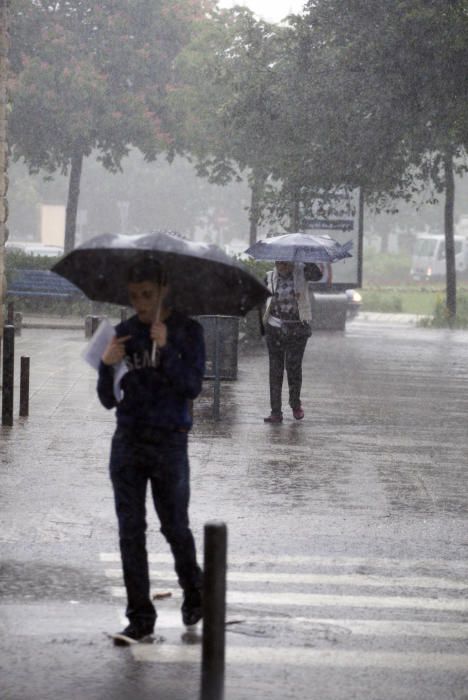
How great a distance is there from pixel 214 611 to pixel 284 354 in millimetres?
10360

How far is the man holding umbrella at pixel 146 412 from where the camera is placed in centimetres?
660

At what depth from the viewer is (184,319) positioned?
6730 millimetres

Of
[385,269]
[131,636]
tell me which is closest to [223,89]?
[385,269]

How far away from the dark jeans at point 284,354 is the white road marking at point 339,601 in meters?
7.39

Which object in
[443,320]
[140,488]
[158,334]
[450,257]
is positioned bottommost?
[140,488]

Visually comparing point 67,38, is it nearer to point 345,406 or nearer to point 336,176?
point 336,176

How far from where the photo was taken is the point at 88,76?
130 feet

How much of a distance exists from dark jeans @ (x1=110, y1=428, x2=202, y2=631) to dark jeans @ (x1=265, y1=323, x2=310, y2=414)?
329 inches

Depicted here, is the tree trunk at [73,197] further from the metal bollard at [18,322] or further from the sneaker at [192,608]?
the sneaker at [192,608]

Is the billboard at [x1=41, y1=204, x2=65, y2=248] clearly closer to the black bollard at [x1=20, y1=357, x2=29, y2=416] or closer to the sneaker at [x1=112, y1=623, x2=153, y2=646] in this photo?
the black bollard at [x1=20, y1=357, x2=29, y2=416]

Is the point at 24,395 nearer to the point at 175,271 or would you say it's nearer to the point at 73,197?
the point at 175,271

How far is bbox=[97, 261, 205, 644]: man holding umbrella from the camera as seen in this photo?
660 centimetres

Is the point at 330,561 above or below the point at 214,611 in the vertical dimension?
below

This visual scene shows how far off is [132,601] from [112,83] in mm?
35506
